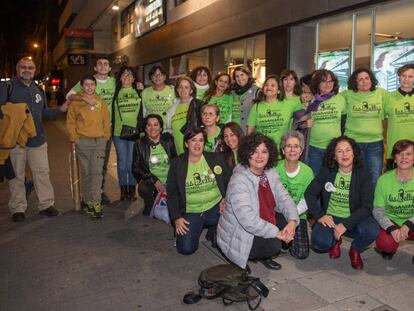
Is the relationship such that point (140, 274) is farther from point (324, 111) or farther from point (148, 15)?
point (148, 15)

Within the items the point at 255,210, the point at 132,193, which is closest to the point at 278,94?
the point at 255,210

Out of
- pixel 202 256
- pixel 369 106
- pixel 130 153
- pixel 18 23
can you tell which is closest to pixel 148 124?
pixel 130 153

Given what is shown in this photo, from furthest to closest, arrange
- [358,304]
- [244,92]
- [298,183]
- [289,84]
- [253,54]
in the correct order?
[253,54] < [244,92] < [289,84] < [298,183] < [358,304]

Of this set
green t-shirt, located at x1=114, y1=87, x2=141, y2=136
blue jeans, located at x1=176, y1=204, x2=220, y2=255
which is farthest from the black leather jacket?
blue jeans, located at x1=176, y1=204, x2=220, y2=255

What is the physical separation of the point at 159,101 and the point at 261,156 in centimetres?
280

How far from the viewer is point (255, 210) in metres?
3.54

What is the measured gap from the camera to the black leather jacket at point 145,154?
542cm

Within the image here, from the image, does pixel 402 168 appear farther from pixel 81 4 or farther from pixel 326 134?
pixel 81 4

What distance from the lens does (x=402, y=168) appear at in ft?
13.2

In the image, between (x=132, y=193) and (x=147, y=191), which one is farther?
(x=132, y=193)

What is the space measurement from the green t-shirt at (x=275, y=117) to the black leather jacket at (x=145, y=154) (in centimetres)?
121

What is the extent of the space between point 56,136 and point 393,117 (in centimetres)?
1306

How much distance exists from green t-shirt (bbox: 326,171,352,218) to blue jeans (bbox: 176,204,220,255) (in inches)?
47.9

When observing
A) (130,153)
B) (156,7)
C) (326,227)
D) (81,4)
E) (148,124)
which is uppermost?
(81,4)
